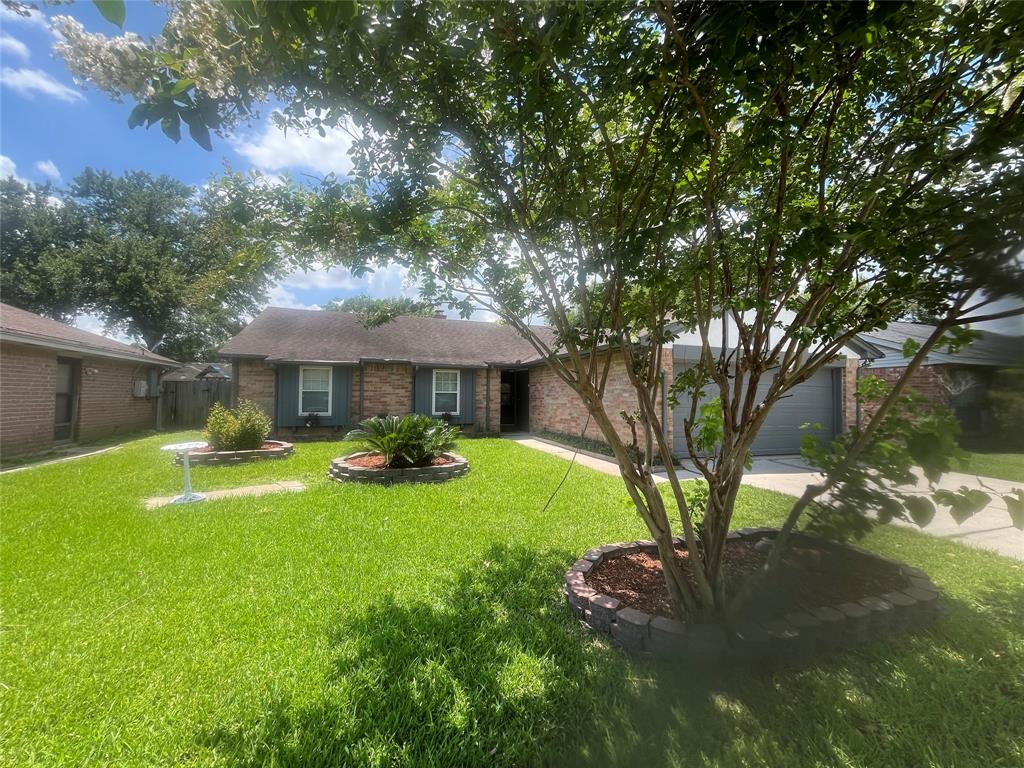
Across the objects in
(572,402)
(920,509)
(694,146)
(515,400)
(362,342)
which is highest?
(362,342)

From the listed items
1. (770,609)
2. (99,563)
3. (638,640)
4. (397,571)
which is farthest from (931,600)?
(99,563)

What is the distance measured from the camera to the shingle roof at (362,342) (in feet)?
41.4

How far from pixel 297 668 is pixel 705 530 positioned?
259 cm

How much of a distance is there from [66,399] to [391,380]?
334 inches

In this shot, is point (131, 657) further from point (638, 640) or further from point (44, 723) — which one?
point (638, 640)

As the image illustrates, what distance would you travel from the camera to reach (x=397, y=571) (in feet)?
11.6

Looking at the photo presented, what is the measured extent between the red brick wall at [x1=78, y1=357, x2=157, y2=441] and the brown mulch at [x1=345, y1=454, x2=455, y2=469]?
975cm

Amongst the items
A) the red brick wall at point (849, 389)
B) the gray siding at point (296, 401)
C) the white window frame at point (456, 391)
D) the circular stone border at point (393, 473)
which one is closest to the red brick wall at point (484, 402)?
the white window frame at point (456, 391)

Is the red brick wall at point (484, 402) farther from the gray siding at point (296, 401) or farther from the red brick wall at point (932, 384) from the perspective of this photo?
the red brick wall at point (932, 384)

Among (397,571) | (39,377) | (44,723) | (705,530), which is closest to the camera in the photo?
(44,723)

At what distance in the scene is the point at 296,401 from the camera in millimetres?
12414

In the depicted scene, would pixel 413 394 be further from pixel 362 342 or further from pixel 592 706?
pixel 592 706

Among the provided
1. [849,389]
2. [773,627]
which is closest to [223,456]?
[773,627]

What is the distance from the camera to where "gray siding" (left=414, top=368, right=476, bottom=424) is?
44.7ft
